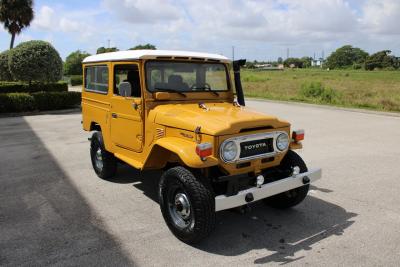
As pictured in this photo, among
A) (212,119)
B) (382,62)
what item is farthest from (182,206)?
(382,62)

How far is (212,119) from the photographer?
4.41 m

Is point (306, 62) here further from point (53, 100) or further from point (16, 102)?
point (16, 102)

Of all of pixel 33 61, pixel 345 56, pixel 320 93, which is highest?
pixel 345 56

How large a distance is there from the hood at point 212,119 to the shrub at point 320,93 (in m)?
15.9

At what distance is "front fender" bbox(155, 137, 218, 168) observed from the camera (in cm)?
395

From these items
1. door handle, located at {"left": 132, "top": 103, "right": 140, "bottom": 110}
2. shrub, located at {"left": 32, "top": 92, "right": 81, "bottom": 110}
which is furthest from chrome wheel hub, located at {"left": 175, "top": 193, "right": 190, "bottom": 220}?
shrub, located at {"left": 32, "top": 92, "right": 81, "bottom": 110}

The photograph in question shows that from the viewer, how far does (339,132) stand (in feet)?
35.7

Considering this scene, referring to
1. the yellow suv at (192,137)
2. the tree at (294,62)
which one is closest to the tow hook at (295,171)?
the yellow suv at (192,137)

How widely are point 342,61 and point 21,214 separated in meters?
140

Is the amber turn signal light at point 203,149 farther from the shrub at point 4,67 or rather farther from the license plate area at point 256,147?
the shrub at point 4,67

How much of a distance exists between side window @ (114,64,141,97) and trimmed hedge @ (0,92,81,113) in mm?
11507

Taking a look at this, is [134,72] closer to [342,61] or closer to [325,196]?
[325,196]

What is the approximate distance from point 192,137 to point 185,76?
1.35 meters

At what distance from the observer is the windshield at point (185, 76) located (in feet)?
16.7
